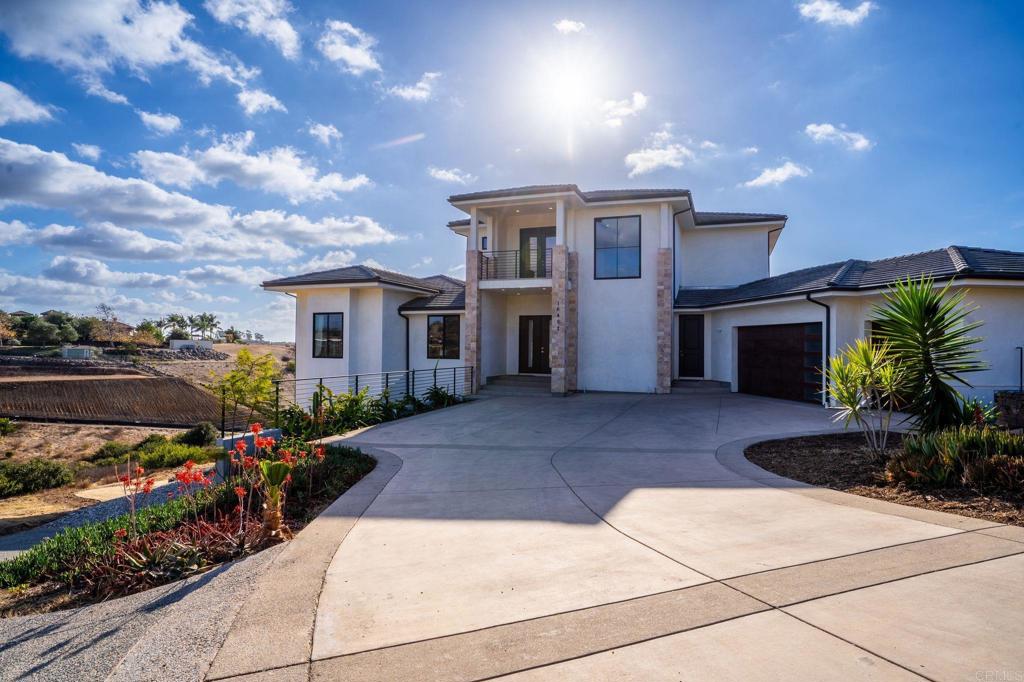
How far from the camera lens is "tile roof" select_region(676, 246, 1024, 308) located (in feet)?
37.3

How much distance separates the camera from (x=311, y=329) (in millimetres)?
20109

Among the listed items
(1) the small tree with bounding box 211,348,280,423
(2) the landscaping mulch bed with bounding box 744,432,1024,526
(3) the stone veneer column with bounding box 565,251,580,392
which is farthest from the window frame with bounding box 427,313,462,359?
(2) the landscaping mulch bed with bounding box 744,432,1024,526

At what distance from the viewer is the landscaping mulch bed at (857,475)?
5297mm

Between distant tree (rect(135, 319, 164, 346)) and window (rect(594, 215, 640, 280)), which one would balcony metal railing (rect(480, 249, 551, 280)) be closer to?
window (rect(594, 215, 640, 280))

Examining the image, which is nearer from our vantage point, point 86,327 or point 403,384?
point 403,384

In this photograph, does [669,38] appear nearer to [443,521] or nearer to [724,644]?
[443,521]

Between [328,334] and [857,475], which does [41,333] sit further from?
[857,475]

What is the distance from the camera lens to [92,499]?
10547mm

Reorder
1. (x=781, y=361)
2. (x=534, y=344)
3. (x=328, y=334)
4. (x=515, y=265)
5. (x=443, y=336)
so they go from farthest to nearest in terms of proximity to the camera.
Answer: (x=534, y=344), (x=443, y=336), (x=328, y=334), (x=515, y=265), (x=781, y=361)

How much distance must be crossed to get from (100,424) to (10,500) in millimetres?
11660

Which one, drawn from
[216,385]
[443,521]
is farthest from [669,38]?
[216,385]

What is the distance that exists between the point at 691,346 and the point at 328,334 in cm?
Result: 1410

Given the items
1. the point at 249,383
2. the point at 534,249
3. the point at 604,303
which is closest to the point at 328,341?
the point at 249,383

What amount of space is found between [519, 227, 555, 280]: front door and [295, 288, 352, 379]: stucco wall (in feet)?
22.6
